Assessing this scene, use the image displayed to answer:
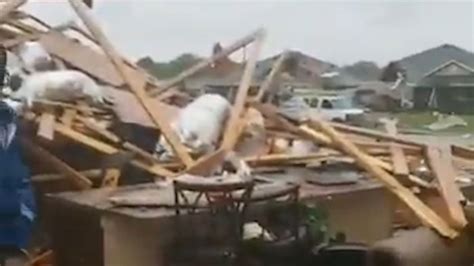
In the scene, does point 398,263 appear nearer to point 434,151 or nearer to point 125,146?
point 434,151

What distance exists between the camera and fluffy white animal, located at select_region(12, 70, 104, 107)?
8.27 ft

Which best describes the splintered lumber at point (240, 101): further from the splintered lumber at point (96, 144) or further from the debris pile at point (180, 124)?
the splintered lumber at point (96, 144)

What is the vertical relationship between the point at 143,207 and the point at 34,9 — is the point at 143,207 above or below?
below

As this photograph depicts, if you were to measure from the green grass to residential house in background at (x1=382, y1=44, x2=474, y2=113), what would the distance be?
0.09 ft

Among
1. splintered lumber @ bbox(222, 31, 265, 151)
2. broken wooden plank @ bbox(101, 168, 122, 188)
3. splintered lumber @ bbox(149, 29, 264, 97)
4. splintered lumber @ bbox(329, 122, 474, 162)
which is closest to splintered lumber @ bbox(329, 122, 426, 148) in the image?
splintered lumber @ bbox(329, 122, 474, 162)

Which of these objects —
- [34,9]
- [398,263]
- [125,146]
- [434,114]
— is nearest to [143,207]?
[125,146]

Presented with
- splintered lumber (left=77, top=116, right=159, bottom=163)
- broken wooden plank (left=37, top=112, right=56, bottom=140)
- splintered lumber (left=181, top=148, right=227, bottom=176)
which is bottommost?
splintered lumber (left=181, top=148, right=227, bottom=176)

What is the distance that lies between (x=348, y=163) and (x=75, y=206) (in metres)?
0.72

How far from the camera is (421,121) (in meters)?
2.41

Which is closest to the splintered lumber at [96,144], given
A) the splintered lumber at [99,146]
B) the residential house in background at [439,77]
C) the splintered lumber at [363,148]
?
the splintered lumber at [99,146]

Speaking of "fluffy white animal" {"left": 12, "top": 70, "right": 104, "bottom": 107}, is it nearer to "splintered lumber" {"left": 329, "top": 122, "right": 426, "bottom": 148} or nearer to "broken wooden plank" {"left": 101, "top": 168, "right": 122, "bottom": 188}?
"broken wooden plank" {"left": 101, "top": 168, "right": 122, "bottom": 188}

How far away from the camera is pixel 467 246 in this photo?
2.03 meters

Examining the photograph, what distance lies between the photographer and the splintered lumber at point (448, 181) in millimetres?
2039

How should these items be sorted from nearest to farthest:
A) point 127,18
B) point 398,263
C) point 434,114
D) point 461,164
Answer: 1. point 398,263
2. point 434,114
3. point 461,164
4. point 127,18
